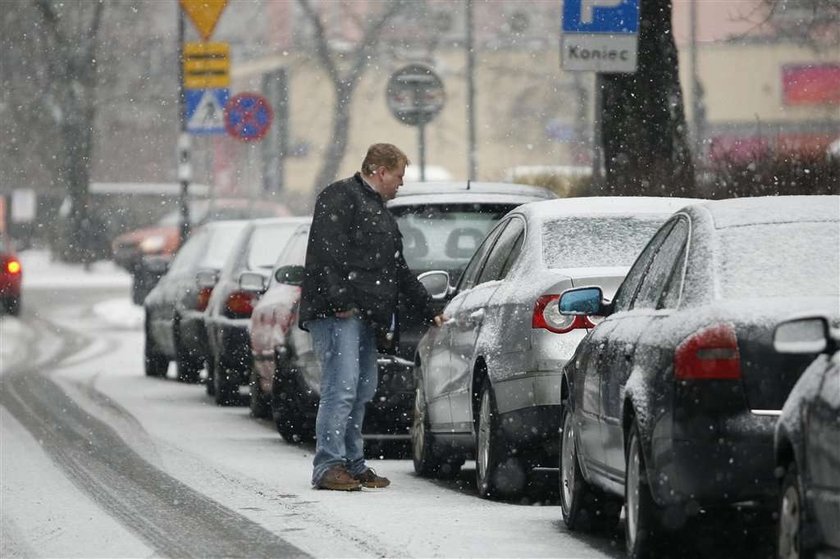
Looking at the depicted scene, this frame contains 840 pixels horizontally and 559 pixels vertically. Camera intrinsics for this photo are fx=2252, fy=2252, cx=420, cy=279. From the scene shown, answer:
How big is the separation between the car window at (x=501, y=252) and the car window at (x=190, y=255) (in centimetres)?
981

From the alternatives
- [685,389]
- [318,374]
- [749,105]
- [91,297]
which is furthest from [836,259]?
[749,105]

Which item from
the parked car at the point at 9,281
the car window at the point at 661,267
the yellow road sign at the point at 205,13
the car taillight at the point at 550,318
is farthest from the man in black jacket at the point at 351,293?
the parked car at the point at 9,281

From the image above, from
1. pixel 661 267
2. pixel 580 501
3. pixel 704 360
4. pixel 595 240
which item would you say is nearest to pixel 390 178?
pixel 595 240

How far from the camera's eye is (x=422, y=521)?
9.96 m

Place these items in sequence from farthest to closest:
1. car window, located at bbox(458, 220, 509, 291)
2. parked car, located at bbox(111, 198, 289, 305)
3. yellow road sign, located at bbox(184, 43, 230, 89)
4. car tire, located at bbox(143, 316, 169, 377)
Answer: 1. parked car, located at bbox(111, 198, 289, 305)
2. yellow road sign, located at bbox(184, 43, 230, 89)
3. car tire, located at bbox(143, 316, 169, 377)
4. car window, located at bbox(458, 220, 509, 291)

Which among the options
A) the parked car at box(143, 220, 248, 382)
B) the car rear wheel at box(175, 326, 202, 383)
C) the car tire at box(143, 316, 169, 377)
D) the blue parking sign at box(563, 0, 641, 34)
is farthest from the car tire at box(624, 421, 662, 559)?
the car tire at box(143, 316, 169, 377)

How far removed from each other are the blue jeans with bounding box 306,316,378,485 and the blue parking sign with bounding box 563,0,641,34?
15.2ft

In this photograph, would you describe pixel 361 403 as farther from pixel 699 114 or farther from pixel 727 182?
pixel 699 114

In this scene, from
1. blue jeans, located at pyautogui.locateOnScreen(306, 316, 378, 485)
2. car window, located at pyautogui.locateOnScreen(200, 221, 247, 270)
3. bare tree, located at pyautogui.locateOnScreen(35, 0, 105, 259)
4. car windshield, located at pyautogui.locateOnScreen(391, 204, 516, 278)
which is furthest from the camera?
bare tree, located at pyautogui.locateOnScreen(35, 0, 105, 259)

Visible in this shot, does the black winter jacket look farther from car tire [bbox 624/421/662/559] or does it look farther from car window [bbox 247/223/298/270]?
car window [bbox 247/223/298/270]

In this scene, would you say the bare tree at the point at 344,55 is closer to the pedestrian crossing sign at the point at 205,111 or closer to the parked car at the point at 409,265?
the pedestrian crossing sign at the point at 205,111

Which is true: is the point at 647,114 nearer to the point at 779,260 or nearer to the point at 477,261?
the point at 477,261

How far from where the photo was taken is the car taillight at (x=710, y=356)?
7.47 m

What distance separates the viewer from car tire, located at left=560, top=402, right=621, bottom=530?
947cm
